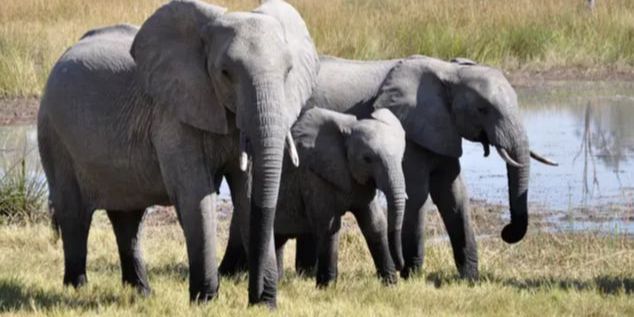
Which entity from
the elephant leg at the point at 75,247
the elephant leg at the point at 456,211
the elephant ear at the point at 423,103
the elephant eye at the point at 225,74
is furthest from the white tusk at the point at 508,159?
the elephant eye at the point at 225,74

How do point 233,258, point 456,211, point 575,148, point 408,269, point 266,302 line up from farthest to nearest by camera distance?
point 575,148 < point 456,211 < point 408,269 < point 233,258 < point 266,302

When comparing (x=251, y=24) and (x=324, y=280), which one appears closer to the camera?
(x=251, y=24)

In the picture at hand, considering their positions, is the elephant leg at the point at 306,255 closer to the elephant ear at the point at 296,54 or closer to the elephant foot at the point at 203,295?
the elephant foot at the point at 203,295

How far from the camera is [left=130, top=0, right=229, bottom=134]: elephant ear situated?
9.20m

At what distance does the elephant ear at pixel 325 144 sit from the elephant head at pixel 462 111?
102 centimetres

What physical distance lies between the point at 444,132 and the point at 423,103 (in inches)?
14.1

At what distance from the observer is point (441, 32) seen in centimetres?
2520

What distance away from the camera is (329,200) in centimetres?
1129

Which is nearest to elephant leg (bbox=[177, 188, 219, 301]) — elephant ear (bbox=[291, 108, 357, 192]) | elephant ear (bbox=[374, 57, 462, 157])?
elephant ear (bbox=[291, 108, 357, 192])

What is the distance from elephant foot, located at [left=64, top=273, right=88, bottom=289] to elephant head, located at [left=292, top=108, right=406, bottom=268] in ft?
5.96

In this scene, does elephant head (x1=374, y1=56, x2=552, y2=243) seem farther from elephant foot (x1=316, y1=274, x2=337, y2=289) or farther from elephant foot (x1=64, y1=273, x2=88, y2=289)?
elephant foot (x1=64, y1=273, x2=88, y2=289)

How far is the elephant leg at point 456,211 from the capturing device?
39.8 ft

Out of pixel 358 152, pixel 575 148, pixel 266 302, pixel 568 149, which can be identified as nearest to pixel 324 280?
pixel 358 152

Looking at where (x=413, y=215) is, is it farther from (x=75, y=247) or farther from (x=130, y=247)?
(x=75, y=247)
